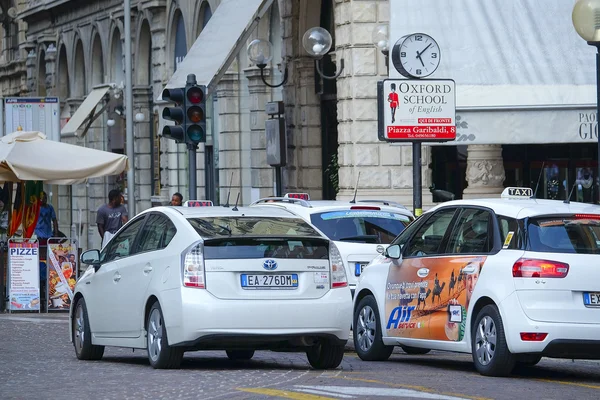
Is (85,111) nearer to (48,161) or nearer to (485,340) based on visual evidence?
(48,161)

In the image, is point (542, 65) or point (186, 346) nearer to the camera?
point (186, 346)

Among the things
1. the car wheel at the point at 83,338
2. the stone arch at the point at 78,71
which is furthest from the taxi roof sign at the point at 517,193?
A: the stone arch at the point at 78,71

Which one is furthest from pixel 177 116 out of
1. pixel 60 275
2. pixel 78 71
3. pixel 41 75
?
pixel 41 75

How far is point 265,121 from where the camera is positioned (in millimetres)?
A: 32469

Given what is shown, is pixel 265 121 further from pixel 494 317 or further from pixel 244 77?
pixel 494 317

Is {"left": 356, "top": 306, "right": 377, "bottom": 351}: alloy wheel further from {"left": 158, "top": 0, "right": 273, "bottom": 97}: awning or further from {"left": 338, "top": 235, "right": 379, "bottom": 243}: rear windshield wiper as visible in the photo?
{"left": 158, "top": 0, "right": 273, "bottom": 97}: awning

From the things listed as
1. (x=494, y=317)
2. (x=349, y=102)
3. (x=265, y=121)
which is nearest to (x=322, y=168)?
(x=265, y=121)

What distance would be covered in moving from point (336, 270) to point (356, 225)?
4093mm

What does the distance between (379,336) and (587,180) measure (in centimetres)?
1257

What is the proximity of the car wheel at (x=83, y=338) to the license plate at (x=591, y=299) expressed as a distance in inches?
190

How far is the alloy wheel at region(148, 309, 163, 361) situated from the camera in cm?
1305

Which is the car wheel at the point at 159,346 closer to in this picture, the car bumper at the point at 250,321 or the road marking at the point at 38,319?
the car bumper at the point at 250,321

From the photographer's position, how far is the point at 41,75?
54.7 m

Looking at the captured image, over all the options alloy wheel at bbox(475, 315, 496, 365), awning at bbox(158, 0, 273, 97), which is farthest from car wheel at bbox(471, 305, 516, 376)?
awning at bbox(158, 0, 273, 97)
